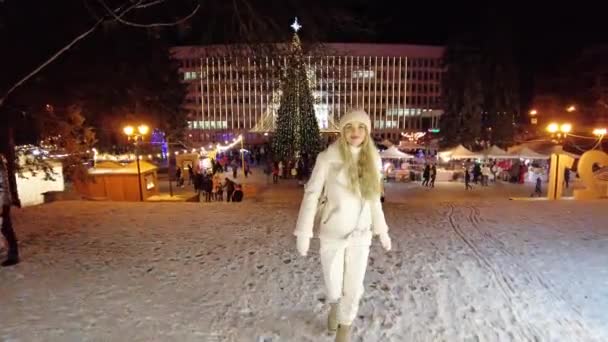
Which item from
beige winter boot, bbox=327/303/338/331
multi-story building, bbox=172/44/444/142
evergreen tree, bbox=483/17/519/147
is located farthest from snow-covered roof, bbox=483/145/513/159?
multi-story building, bbox=172/44/444/142

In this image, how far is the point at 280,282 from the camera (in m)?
4.04

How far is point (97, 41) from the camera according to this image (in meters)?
9.97

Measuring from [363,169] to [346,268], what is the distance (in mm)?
762

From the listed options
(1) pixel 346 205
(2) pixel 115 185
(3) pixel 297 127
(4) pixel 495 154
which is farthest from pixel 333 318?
(4) pixel 495 154

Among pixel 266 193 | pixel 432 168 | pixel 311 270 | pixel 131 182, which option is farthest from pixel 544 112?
pixel 311 270

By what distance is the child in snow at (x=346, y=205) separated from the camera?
275cm

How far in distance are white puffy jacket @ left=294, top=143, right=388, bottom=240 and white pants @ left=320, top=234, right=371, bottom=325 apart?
8 cm

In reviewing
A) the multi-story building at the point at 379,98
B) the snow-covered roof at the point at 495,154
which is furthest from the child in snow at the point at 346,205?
the multi-story building at the point at 379,98

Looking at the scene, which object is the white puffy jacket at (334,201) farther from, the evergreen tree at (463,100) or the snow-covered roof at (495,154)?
the evergreen tree at (463,100)

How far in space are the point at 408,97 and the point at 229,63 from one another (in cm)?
8111

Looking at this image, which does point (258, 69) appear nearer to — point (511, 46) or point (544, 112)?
point (511, 46)

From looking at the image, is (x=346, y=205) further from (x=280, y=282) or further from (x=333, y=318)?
(x=280, y=282)

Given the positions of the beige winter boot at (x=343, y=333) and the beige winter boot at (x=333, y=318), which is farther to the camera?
the beige winter boot at (x=333, y=318)

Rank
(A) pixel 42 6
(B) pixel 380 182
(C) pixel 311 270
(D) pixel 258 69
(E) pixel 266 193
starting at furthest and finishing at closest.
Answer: (E) pixel 266 193 < (A) pixel 42 6 < (D) pixel 258 69 < (C) pixel 311 270 < (B) pixel 380 182
